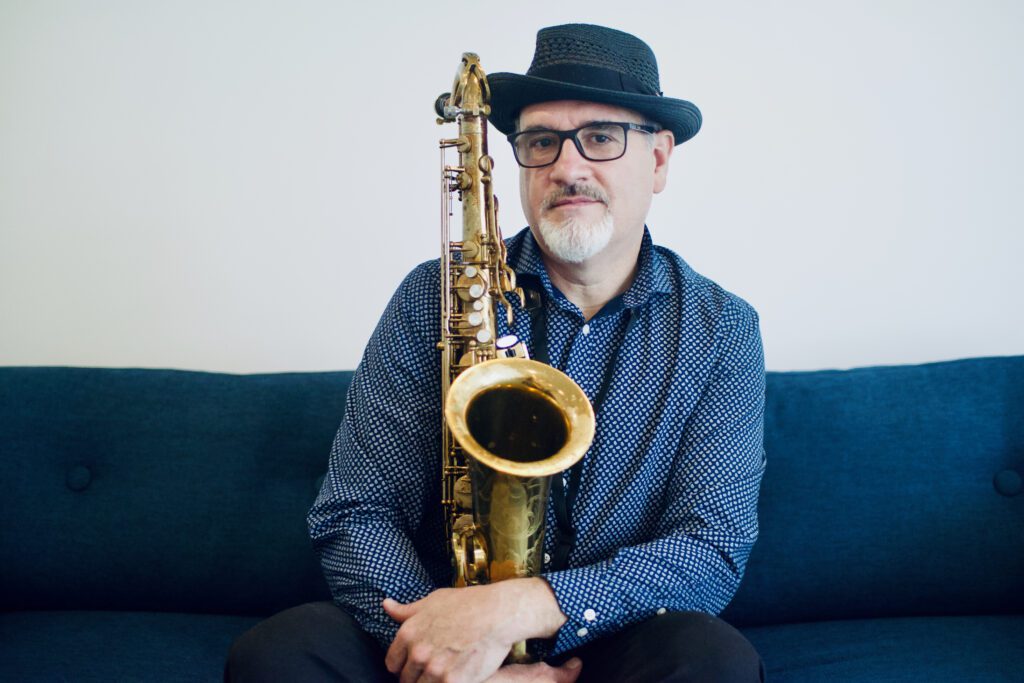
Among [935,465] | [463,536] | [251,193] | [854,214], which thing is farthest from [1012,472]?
[251,193]

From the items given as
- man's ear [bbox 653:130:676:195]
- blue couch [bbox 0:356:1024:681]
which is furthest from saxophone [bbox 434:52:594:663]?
blue couch [bbox 0:356:1024:681]

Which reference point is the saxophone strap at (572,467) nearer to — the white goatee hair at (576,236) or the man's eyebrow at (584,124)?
the white goatee hair at (576,236)

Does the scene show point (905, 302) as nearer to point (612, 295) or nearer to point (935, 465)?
point (935, 465)

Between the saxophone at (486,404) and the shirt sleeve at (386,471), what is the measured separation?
60mm

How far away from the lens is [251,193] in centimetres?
304

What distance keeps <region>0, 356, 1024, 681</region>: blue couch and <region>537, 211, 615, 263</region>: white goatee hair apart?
831 millimetres

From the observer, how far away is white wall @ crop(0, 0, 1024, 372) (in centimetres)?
302

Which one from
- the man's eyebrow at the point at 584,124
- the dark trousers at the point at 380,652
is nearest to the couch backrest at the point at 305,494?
the dark trousers at the point at 380,652

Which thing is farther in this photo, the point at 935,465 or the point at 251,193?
the point at 251,193

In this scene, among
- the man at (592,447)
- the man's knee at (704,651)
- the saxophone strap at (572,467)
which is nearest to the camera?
the man's knee at (704,651)

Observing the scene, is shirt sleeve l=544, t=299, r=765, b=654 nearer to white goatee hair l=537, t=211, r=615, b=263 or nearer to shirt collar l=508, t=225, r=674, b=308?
shirt collar l=508, t=225, r=674, b=308

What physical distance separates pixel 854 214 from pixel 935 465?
878 millimetres

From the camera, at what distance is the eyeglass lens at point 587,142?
90.4 inches

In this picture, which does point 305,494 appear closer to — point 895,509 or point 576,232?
point 576,232
